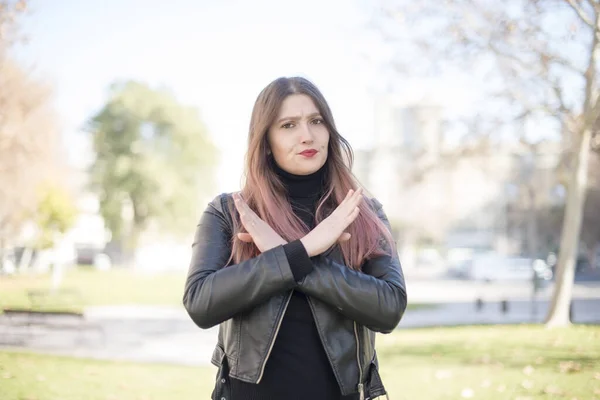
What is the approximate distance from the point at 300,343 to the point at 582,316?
17296mm

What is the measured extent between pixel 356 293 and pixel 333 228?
215 millimetres

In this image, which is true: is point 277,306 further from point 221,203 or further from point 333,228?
point 221,203

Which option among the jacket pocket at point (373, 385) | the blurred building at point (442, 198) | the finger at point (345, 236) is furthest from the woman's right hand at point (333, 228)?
the blurred building at point (442, 198)

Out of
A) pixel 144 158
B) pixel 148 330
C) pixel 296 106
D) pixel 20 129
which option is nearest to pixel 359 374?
pixel 296 106

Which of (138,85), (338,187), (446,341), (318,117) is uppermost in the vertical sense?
(138,85)

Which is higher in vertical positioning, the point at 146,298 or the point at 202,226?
the point at 202,226

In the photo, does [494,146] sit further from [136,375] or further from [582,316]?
[136,375]

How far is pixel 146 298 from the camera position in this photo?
25922 mm

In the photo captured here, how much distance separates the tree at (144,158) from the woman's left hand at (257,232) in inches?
1863

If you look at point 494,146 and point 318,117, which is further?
point 494,146

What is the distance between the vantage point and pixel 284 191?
233 cm

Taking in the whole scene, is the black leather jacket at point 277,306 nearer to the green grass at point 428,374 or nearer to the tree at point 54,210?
the green grass at point 428,374

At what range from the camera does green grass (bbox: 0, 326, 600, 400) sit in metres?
7.43

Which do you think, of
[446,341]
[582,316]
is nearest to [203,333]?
[446,341]
